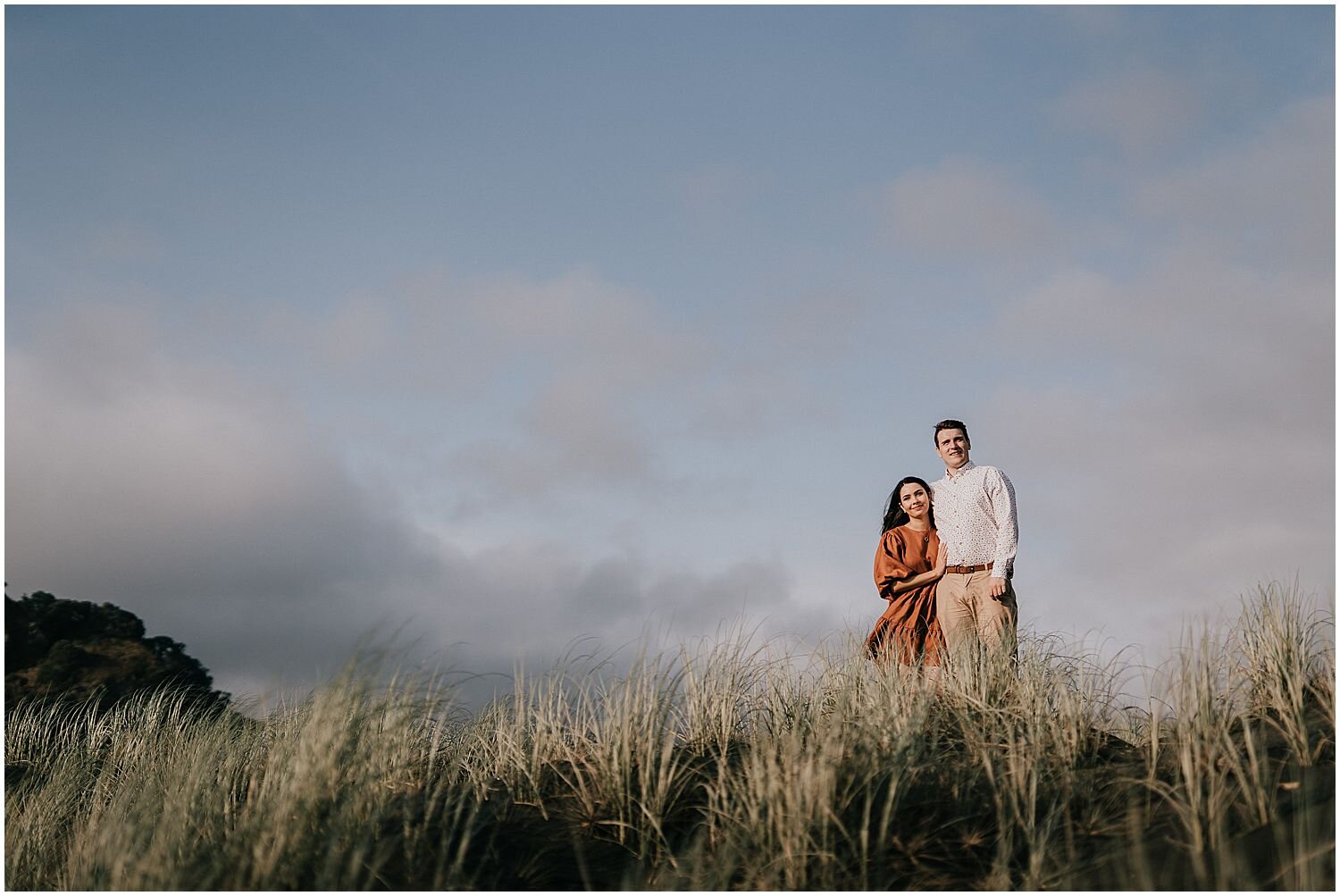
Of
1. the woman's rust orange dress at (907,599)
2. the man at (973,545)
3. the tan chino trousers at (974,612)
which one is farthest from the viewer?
the woman's rust orange dress at (907,599)

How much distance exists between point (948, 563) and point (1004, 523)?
51 cm

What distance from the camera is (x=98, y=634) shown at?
15102 millimetres

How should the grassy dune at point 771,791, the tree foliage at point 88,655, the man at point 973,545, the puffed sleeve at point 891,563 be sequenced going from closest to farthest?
the grassy dune at point 771,791, the man at point 973,545, the puffed sleeve at point 891,563, the tree foliage at point 88,655

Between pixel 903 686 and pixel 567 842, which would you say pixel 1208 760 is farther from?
pixel 567 842

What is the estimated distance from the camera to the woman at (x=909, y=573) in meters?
7.02

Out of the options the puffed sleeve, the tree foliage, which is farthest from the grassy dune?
the tree foliage

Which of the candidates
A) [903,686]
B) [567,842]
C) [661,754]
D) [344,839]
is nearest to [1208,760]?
[903,686]

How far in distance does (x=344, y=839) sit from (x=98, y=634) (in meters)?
13.3

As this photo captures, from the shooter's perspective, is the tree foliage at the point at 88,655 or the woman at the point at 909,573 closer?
the woman at the point at 909,573

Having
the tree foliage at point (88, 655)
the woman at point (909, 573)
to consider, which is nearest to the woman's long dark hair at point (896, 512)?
the woman at point (909, 573)

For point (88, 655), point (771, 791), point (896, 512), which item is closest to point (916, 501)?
point (896, 512)

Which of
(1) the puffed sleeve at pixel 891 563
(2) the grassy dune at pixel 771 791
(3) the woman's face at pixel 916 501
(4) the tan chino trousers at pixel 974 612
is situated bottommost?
(2) the grassy dune at pixel 771 791

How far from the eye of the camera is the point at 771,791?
4.04 m

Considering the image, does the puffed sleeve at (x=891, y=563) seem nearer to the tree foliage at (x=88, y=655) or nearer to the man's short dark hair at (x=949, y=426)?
the man's short dark hair at (x=949, y=426)
